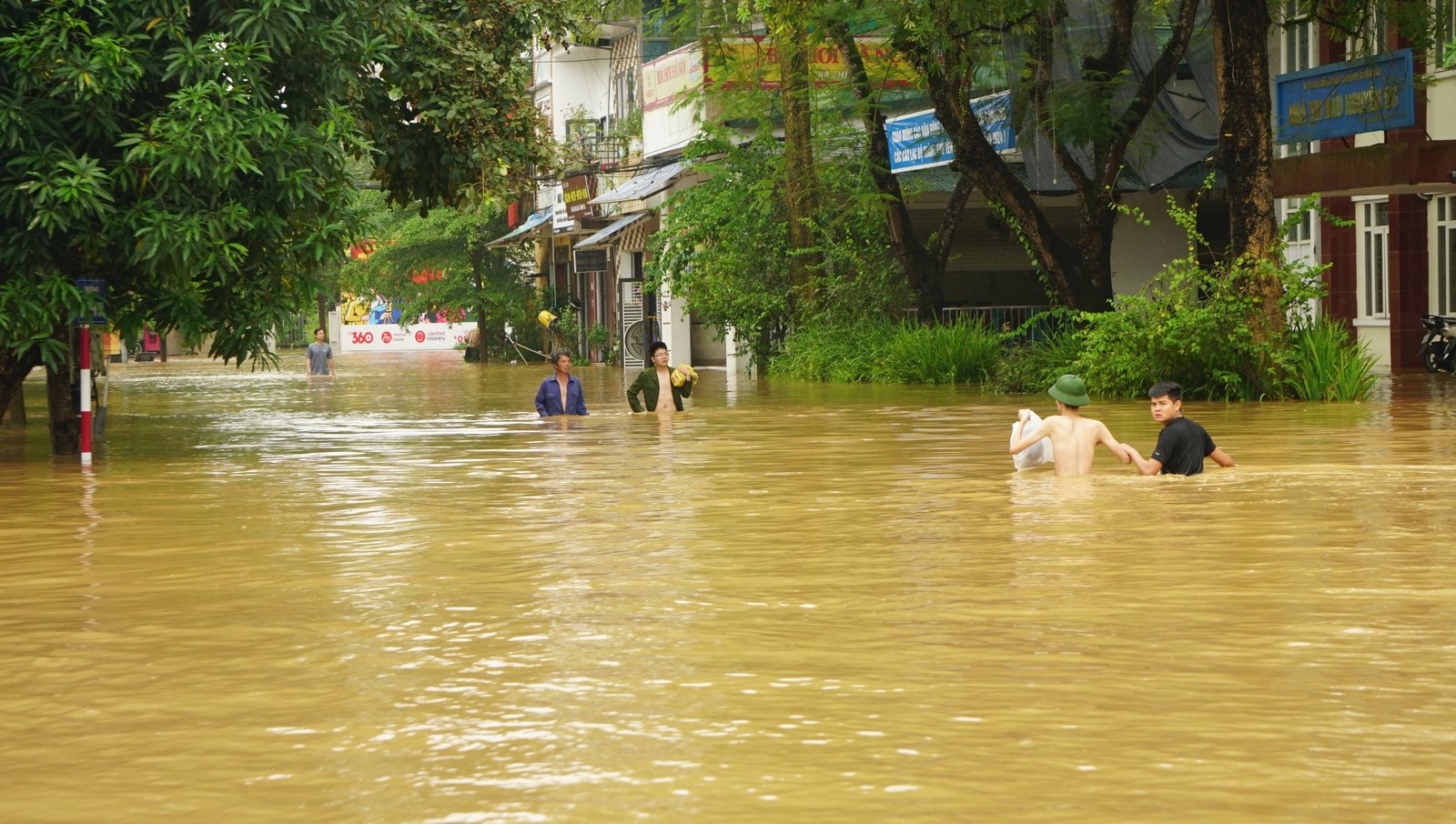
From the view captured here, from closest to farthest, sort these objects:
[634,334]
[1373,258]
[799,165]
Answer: [1373,258] → [799,165] → [634,334]

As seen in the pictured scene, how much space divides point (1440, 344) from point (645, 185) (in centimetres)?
2041

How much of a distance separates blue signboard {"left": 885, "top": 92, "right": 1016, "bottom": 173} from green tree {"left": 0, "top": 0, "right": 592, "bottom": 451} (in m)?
11.5

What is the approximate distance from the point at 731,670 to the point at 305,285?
466 inches

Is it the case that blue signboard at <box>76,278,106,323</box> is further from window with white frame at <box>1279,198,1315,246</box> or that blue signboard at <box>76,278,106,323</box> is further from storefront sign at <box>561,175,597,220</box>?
storefront sign at <box>561,175,597,220</box>

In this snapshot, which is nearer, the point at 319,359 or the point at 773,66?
the point at 773,66

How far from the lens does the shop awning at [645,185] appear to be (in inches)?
1652

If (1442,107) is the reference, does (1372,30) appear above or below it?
above

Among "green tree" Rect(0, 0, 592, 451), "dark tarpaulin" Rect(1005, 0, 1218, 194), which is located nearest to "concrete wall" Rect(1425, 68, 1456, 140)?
"dark tarpaulin" Rect(1005, 0, 1218, 194)

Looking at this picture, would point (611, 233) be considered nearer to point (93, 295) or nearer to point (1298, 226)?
point (1298, 226)

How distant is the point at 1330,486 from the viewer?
42.7 feet

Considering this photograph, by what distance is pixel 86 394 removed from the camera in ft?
57.4

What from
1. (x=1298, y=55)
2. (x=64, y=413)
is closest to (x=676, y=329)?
(x=1298, y=55)

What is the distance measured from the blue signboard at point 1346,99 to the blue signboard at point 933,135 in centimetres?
424

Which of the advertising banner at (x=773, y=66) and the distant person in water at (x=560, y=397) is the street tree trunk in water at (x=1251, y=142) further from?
the advertising banner at (x=773, y=66)
